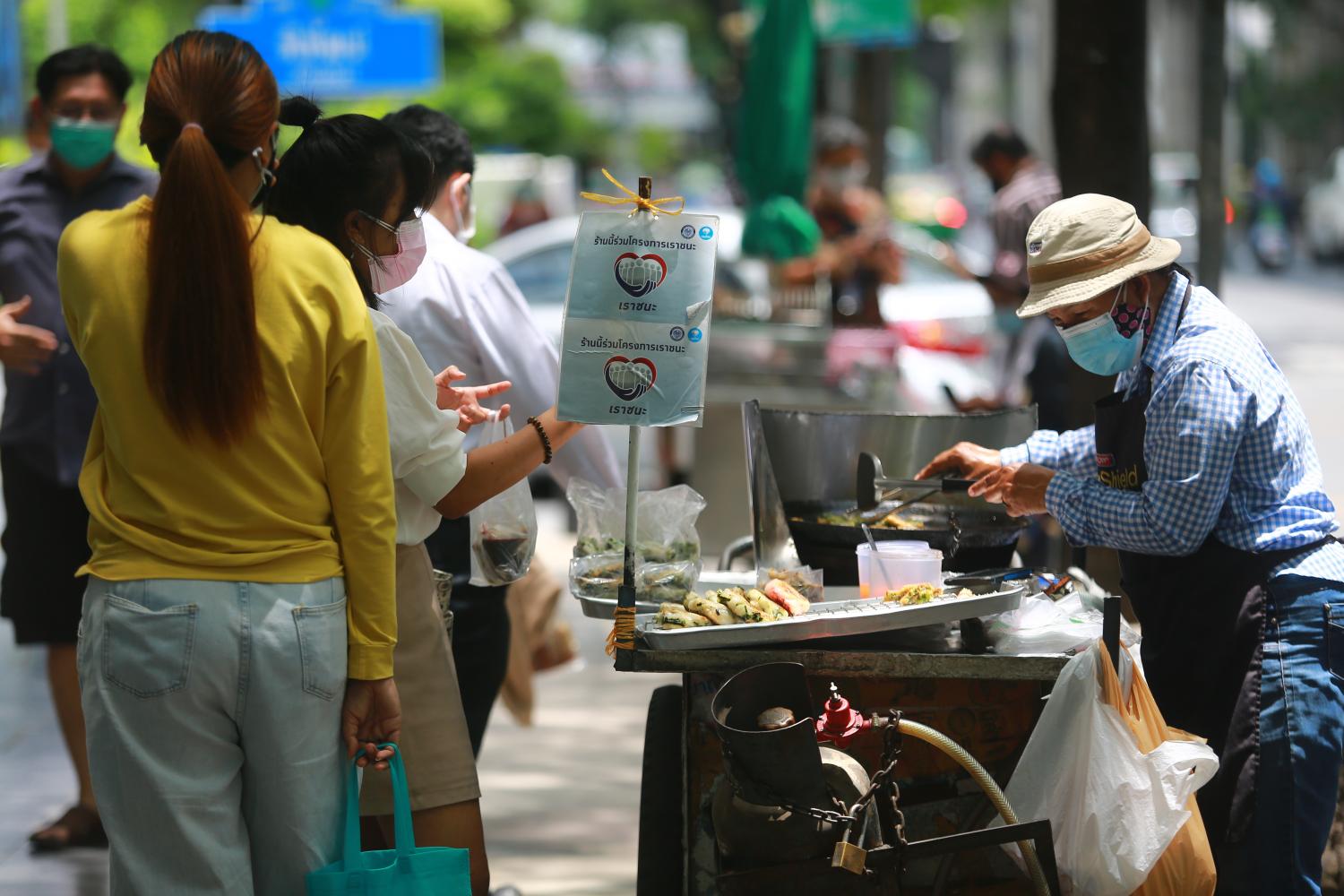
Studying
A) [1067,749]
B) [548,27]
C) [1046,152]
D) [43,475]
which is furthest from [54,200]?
[548,27]

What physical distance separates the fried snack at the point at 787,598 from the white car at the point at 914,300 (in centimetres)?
540

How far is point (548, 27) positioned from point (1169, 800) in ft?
150

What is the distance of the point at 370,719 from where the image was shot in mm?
2768

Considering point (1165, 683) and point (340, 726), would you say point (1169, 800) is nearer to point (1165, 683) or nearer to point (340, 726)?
point (1165, 683)

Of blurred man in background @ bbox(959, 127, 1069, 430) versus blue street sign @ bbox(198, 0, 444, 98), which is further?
blue street sign @ bbox(198, 0, 444, 98)

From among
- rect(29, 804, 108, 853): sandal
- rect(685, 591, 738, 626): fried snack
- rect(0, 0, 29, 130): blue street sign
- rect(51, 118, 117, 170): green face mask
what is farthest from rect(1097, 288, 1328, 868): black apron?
rect(0, 0, 29, 130): blue street sign

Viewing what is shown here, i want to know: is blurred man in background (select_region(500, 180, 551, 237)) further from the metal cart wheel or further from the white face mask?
the metal cart wheel

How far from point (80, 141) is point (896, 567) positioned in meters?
2.69

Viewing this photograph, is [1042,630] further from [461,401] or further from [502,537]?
[461,401]

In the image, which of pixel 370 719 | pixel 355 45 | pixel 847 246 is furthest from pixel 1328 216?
pixel 370 719

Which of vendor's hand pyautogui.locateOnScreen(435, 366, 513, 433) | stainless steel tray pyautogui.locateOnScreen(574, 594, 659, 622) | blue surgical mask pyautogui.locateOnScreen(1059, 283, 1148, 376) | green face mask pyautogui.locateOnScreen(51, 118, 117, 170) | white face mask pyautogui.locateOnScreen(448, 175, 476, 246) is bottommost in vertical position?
stainless steel tray pyautogui.locateOnScreen(574, 594, 659, 622)

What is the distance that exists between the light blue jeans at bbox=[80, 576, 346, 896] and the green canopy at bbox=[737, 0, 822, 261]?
22.1ft

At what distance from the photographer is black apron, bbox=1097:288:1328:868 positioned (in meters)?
3.17

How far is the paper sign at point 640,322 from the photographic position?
3201 mm
